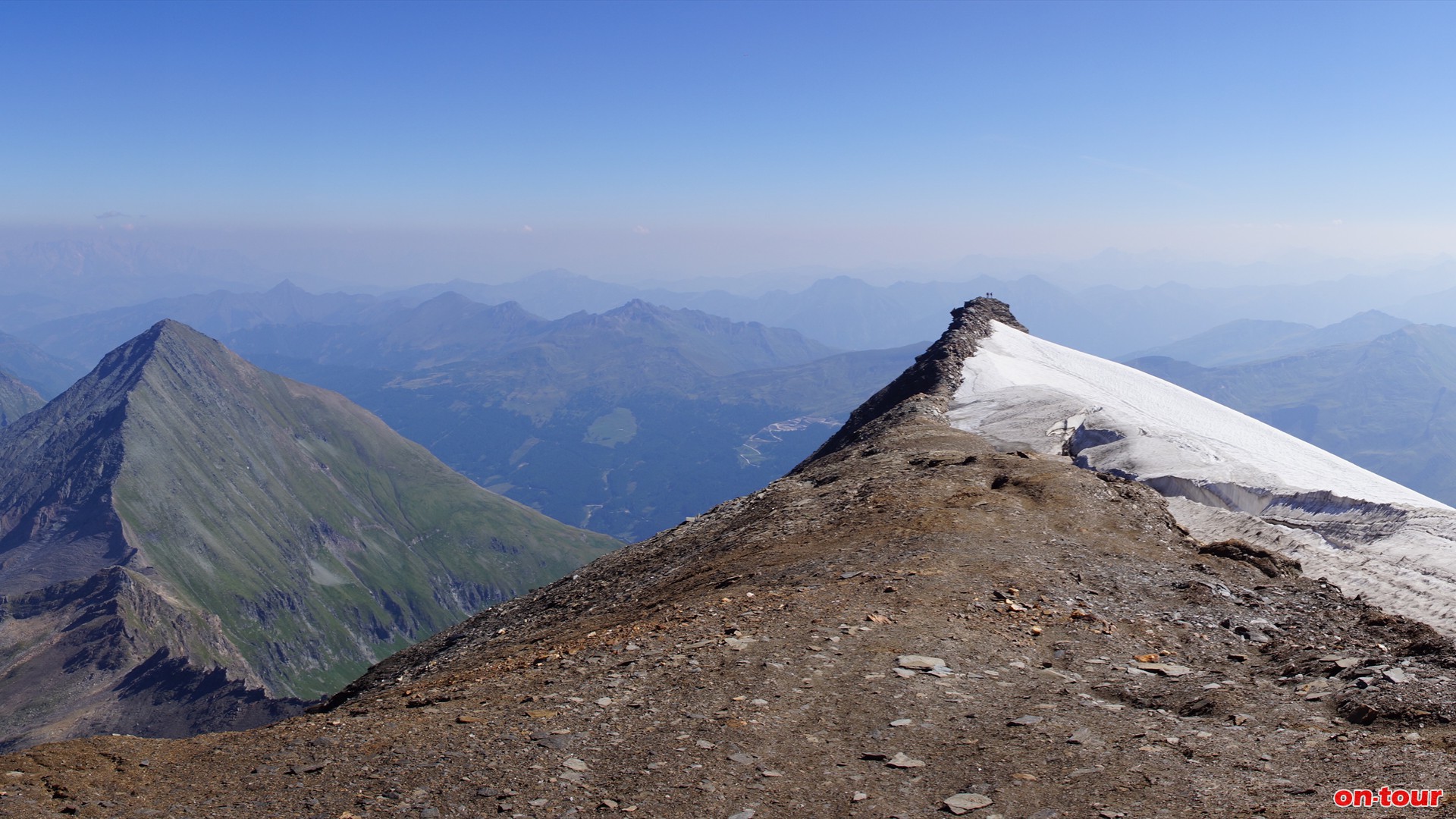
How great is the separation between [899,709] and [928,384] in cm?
3496

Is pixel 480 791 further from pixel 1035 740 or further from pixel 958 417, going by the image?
pixel 958 417

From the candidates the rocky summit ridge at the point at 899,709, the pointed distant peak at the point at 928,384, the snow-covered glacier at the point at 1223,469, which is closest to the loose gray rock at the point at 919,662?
the rocky summit ridge at the point at 899,709

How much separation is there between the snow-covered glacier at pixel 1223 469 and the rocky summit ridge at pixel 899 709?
2.68 metres

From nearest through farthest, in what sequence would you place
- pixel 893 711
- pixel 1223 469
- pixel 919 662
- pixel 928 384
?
pixel 893 711 < pixel 919 662 < pixel 1223 469 < pixel 928 384

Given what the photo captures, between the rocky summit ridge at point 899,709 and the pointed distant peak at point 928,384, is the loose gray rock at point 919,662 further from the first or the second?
the pointed distant peak at point 928,384

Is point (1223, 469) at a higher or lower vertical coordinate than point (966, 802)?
lower

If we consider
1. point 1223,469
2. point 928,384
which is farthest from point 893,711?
point 928,384

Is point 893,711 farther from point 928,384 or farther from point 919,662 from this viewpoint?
point 928,384

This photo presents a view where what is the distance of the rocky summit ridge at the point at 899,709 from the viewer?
376 inches

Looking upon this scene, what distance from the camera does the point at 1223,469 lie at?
27828 millimetres

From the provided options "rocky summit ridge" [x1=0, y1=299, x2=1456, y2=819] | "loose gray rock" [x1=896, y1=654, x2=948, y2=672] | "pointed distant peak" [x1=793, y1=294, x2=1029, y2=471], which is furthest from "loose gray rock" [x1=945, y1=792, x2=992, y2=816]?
"pointed distant peak" [x1=793, y1=294, x2=1029, y2=471]

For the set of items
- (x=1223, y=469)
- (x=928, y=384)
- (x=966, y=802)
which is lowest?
(x=1223, y=469)

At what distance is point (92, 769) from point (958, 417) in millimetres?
33606

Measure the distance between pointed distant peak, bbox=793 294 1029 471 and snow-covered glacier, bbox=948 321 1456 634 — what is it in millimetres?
828
